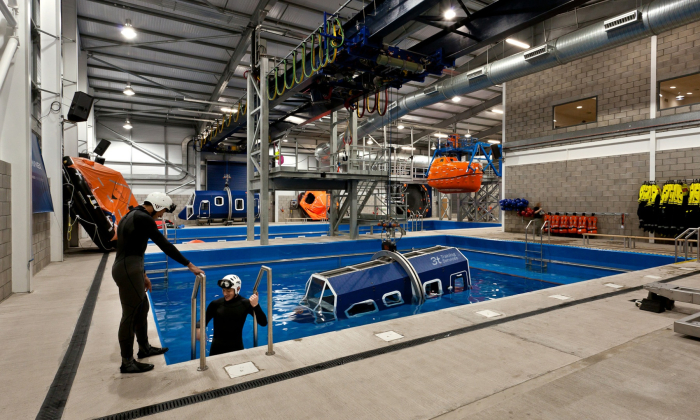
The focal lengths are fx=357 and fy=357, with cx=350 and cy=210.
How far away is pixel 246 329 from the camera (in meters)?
5.33

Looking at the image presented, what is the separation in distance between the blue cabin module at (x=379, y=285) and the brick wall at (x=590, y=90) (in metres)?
8.53

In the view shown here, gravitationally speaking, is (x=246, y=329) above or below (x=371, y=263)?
below

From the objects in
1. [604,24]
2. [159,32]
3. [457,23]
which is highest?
[159,32]

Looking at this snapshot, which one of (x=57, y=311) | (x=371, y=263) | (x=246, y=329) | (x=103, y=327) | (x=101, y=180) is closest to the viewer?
(x=103, y=327)

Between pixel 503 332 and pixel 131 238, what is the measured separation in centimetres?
319

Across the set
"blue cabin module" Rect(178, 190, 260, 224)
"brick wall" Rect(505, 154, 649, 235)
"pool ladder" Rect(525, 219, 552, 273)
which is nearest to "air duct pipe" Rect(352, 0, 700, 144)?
"brick wall" Rect(505, 154, 649, 235)

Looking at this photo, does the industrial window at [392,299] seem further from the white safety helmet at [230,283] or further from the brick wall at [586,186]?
the brick wall at [586,186]

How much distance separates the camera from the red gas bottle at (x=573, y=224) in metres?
11.9

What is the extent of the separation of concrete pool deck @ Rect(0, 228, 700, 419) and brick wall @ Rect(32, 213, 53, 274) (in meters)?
2.66

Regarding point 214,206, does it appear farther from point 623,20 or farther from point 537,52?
point 623,20

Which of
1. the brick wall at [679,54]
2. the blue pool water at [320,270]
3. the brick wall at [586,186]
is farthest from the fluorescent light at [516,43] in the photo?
the blue pool water at [320,270]

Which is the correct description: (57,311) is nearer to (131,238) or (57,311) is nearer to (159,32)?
(131,238)

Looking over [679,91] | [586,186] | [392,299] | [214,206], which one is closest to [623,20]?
[679,91]

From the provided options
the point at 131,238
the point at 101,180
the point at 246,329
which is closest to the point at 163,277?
the point at 101,180
